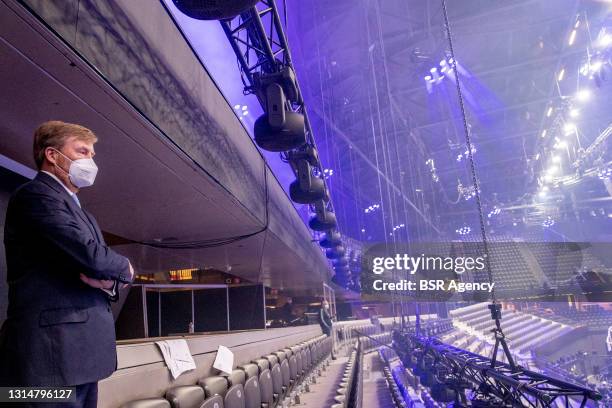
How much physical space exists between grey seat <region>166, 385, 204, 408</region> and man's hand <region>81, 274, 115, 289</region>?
0.69m

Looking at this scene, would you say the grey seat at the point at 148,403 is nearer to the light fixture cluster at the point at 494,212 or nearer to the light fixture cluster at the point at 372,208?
the light fixture cluster at the point at 372,208

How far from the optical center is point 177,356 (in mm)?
1596

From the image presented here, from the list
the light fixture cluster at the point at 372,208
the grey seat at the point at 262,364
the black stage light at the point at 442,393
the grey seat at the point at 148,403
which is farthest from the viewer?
the light fixture cluster at the point at 372,208

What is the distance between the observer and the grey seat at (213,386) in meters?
1.57

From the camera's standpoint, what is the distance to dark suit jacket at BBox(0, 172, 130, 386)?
71 cm

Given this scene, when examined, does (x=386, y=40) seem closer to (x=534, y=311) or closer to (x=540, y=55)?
(x=540, y=55)

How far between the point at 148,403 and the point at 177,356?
0.41 metres

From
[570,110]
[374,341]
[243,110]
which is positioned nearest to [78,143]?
[243,110]

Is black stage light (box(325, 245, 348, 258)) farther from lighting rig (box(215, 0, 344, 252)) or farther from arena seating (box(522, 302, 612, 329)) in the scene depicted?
arena seating (box(522, 302, 612, 329))

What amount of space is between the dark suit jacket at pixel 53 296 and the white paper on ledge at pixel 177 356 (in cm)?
76

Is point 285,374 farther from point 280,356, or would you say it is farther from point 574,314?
point 574,314

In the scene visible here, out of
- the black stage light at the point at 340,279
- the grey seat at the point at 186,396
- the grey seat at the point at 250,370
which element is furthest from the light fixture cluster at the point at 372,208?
the grey seat at the point at 186,396

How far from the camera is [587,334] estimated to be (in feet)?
51.7

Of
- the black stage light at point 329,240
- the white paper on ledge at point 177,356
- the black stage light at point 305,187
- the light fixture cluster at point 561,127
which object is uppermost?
the light fixture cluster at point 561,127
